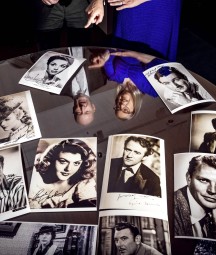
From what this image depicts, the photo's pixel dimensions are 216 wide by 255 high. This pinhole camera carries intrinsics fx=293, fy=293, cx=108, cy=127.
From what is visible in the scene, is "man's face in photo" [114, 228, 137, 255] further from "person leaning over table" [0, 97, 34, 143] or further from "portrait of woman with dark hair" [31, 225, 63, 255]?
"person leaning over table" [0, 97, 34, 143]

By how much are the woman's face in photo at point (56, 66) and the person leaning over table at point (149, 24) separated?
0.30 m

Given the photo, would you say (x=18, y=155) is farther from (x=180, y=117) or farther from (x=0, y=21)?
(x=0, y=21)

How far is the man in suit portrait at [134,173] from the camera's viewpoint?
0.60 meters

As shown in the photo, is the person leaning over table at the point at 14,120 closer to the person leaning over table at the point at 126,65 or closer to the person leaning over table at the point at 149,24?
the person leaning over table at the point at 126,65

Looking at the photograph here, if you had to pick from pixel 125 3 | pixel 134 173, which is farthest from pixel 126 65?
pixel 134 173

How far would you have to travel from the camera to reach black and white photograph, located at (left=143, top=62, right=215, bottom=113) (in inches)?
30.9

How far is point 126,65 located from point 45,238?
56cm

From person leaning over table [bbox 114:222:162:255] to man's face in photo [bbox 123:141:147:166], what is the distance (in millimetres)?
146

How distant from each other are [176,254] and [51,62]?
0.66 m

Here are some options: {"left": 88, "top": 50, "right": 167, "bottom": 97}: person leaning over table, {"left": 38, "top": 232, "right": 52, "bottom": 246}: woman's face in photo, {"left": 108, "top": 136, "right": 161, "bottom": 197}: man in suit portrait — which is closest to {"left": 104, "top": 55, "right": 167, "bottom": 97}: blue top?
{"left": 88, "top": 50, "right": 167, "bottom": 97}: person leaning over table

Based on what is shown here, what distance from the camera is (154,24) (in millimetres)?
1112

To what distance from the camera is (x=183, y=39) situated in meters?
1.93

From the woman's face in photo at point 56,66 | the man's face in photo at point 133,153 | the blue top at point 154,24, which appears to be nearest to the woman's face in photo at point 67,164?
the man's face in photo at point 133,153

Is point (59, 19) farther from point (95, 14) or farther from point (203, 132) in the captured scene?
point (203, 132)
